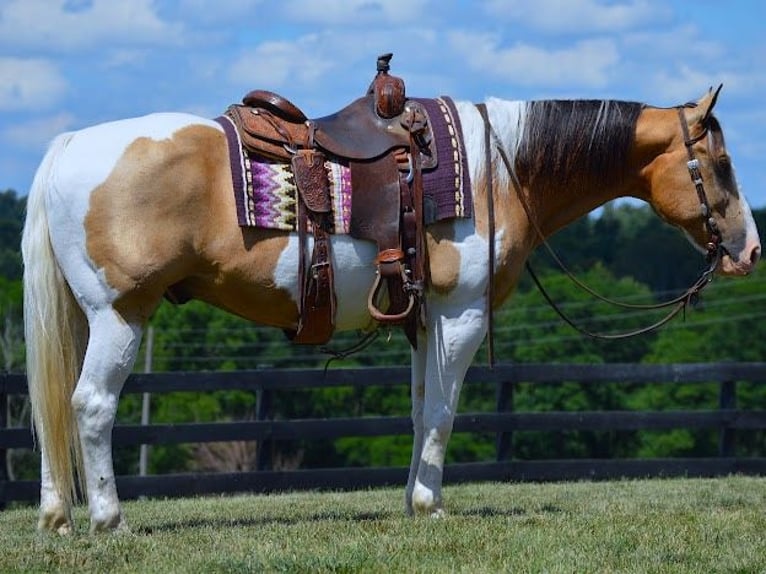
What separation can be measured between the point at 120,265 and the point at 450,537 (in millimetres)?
2074

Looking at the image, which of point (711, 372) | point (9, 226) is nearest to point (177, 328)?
point (9, 226)

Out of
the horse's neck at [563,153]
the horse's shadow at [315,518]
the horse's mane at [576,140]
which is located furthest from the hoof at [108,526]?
the horse's mane at [576,140]

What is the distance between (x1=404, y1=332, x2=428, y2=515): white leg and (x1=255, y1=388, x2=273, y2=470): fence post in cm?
513

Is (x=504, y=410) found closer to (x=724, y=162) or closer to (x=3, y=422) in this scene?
(x=3, y=422)

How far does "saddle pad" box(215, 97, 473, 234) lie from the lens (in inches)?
275

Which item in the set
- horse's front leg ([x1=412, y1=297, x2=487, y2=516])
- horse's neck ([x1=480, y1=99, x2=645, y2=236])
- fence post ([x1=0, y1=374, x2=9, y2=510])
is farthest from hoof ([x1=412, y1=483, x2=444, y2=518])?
fence post ([x1=0, y1=374, x2=9, y2=510])

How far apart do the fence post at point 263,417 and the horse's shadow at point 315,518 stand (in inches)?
175

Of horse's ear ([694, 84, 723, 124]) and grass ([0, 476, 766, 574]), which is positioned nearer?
grass ([0, 476, 766, 574])

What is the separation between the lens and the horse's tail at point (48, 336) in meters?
6.89

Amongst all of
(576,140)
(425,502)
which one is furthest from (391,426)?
(576,140)

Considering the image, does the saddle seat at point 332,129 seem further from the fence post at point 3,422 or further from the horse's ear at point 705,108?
the fence post at point 3,422

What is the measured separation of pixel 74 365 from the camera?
702cm

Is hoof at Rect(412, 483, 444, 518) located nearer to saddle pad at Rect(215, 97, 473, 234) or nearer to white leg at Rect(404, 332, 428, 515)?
white leg at Rect(404, 332, 428, 515)

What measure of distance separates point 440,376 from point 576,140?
1.56 meters
